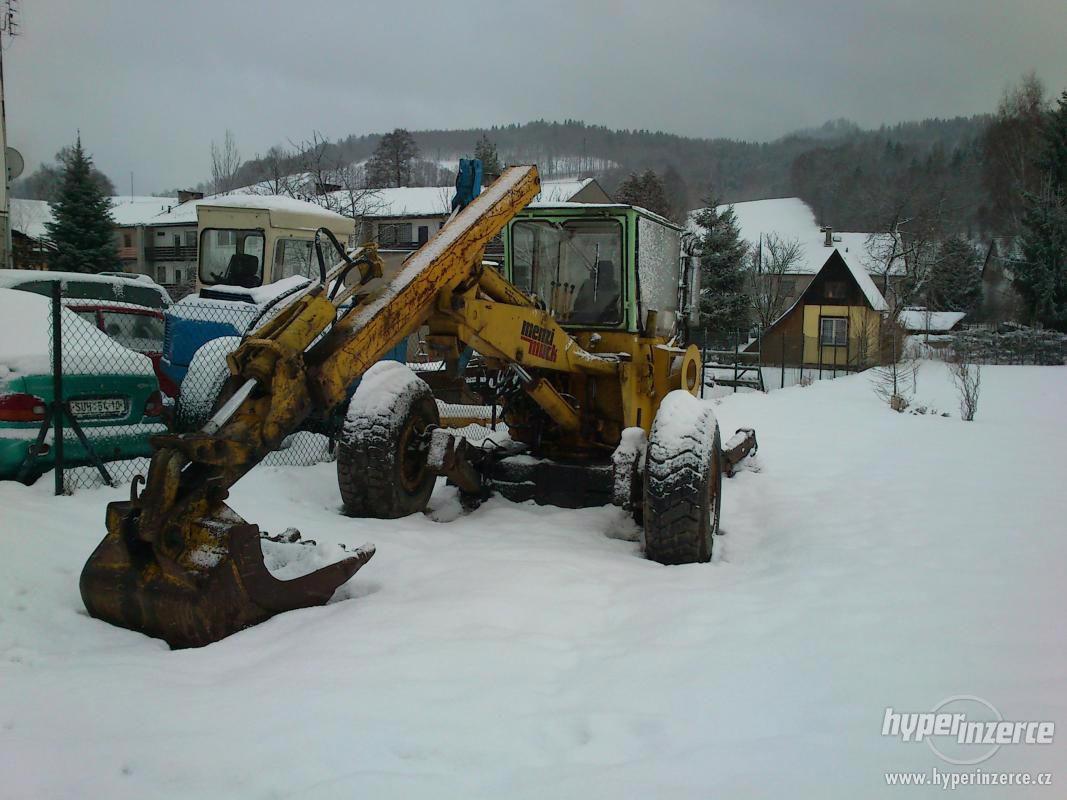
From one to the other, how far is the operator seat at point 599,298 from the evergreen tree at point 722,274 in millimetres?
30299

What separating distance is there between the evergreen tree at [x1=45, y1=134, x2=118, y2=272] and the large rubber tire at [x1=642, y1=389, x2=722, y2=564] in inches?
1304

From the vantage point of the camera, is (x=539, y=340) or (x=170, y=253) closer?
(x=539, y=340)

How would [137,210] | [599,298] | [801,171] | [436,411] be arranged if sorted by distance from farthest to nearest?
[801,171] → [137,210] → [599,298] → [436,411]

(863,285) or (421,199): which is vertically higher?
(421,199)

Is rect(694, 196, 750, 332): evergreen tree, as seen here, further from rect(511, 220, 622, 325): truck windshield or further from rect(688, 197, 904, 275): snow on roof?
rect(511, 220, 622, 325): truck windshield

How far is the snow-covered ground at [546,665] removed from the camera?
2717 millimetres

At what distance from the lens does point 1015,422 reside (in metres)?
13.4

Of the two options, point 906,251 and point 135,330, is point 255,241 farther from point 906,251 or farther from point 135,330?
point 906,251

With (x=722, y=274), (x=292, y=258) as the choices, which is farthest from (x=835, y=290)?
(x=292, y=258)

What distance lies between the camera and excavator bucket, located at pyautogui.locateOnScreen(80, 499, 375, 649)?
3.66 metres

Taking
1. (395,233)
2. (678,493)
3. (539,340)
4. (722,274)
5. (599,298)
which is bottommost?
(678,493)

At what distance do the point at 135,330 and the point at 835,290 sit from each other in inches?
1411

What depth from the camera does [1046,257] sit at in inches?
1356

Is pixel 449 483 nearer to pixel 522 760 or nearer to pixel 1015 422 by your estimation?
pixel 522 760
